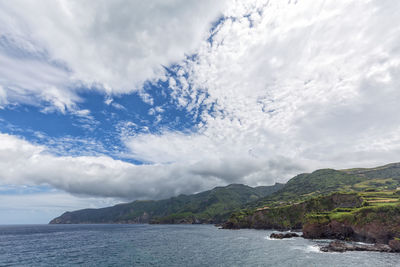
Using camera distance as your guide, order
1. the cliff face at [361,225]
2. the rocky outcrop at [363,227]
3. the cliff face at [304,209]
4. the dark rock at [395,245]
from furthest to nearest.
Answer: the cliff face at [304,209] → the cliff face at [361,225] → the rocky outcrop at [363,227] → the dark rock at [395,245]

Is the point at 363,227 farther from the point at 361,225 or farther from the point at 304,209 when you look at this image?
the point at 304,209

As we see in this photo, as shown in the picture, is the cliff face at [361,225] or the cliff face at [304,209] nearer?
the cliff face at [361,225]

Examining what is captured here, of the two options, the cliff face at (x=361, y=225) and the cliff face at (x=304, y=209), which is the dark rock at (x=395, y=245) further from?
the cliff face at (x=304, y=209)

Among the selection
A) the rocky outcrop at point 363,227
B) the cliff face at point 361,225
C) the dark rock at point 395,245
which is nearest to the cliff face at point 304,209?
the cliff face at point 361,225

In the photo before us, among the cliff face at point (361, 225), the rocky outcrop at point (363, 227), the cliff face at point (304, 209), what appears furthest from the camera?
the cliff face at point (304, 209)

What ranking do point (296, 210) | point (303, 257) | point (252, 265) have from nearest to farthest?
point (252, 265), point (303, 257), point (296, 210)

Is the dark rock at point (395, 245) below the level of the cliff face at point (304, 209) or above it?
below

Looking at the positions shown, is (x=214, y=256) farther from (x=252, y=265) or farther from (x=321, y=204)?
(x=321, y=204)

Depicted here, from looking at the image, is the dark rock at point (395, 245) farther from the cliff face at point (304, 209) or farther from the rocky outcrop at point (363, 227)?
the cliff face at point (304, 209)

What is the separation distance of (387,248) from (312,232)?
4587cm

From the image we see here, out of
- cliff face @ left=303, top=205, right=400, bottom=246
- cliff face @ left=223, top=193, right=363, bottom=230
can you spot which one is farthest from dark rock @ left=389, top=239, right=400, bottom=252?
cliff face @ left=223, top=193, right=363, bottom=230

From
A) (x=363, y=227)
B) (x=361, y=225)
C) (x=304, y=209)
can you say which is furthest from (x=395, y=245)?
(x=304, y=209)

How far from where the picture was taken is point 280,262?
6588 cm

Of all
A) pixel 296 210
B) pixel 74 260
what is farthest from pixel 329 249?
pixel 296 210
